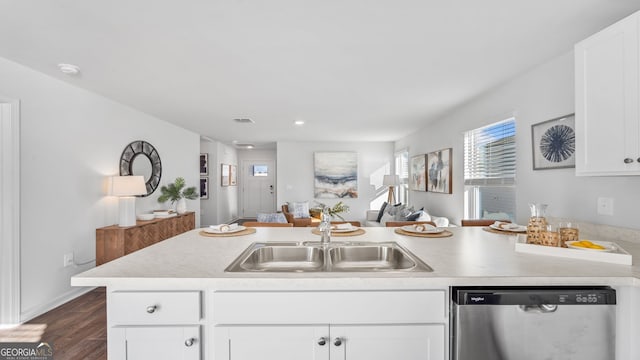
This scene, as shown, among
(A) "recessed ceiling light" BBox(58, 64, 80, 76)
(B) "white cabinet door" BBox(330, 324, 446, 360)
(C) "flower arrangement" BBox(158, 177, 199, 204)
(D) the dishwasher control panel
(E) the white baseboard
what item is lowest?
(E) the white baseboard

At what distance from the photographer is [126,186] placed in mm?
3535

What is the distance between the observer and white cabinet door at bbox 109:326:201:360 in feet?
3.75

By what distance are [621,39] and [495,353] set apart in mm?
1629

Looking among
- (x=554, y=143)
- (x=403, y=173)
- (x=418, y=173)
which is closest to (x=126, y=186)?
(x=554, y=143)

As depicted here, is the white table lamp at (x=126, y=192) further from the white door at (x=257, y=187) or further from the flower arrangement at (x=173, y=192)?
the white door at (x=257, y=187)

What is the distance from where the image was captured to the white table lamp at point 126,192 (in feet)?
11.5

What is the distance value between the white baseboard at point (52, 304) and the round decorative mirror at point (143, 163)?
4.22 feet

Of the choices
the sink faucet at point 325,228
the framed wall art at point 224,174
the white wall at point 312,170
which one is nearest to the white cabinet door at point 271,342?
the sink faucet at point 325,228

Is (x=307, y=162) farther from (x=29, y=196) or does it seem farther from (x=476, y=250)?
(x=476, y=250)

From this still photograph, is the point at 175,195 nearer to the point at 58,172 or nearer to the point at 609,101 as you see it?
the point at 58,172

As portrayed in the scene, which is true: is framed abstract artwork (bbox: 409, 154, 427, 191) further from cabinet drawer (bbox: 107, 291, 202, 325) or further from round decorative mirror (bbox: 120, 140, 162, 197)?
cabinet drawer (bbox: 107, 291, 202, 325)

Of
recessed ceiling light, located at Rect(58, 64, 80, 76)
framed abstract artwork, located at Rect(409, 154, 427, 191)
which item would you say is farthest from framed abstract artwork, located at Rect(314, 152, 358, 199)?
recessed ceiling light, located at Rect(58, 64, 80, 76)

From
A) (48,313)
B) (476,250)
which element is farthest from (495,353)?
(48,313)

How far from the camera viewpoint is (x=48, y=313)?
9.14 feet
